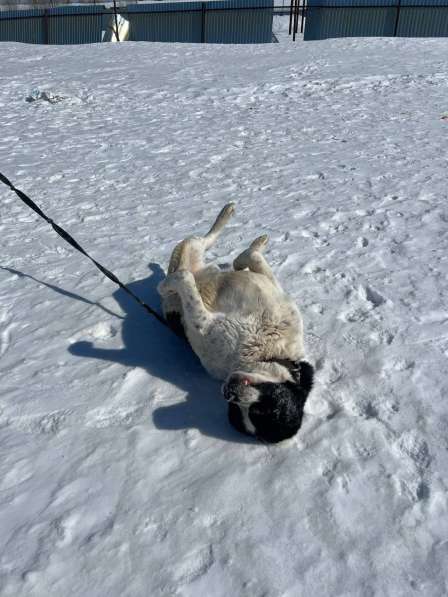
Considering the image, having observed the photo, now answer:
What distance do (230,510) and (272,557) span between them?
27 cm

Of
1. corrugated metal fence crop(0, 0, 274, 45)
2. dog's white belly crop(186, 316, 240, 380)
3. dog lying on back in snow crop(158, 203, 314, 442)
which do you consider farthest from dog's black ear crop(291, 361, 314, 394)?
corrugated metal fence crop(0, 0, 274, 45)

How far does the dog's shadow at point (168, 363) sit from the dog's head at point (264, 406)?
155mm

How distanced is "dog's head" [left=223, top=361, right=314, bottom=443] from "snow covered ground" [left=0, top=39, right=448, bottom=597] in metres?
0.11

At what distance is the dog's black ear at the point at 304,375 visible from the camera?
2773mm

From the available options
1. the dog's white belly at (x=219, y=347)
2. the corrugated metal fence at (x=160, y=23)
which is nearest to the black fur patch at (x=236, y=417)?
the dog's white belly at (x=219, y=347)

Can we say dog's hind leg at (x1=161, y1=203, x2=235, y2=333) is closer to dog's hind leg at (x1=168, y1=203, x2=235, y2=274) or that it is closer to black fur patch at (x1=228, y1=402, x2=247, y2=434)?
dog's hind leg at (x1=168, y1=203, x2=235, y2=274)

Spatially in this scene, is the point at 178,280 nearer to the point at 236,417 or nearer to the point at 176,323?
the point at 176,323

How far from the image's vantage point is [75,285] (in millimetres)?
4121

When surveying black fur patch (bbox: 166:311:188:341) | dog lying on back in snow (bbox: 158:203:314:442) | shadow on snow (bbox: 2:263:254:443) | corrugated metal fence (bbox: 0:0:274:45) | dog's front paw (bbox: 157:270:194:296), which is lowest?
shadow on snow (bbox: 2:263:254:443)

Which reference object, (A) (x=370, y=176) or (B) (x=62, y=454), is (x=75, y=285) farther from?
(A) (x=370, y=176)

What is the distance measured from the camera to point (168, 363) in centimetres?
321

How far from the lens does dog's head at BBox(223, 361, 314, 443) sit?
245cm

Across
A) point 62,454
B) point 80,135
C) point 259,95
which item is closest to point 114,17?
point 259,95

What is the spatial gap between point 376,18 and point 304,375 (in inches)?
918
